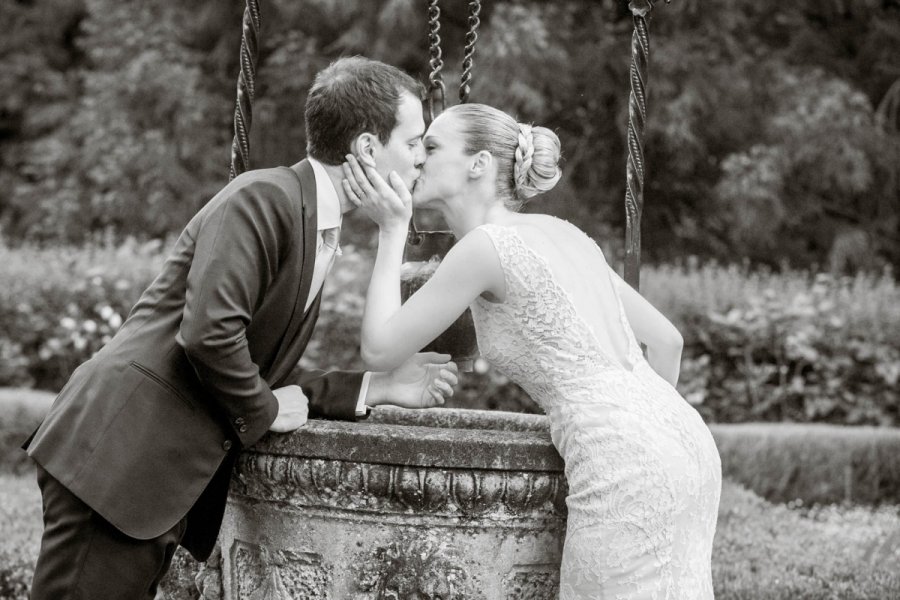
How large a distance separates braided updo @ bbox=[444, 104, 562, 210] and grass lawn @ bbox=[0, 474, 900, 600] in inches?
77.9

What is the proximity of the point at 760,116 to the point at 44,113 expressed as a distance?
8.94 meters

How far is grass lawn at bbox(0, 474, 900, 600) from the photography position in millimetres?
4191

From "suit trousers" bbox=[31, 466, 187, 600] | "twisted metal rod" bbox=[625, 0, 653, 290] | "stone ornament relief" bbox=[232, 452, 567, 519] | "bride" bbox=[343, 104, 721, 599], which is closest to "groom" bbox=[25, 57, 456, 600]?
"suit trousers" bbox=[31, 466, 187, 600]

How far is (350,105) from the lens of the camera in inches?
110

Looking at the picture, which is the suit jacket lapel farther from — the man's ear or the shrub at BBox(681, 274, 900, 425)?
the shrub at BBox(681, 274, 900, 425)

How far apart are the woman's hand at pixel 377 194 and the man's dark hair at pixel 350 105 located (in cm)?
6

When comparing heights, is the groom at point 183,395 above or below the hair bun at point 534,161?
below

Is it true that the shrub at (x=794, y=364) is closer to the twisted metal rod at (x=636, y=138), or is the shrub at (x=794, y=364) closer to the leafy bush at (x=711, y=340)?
the leafy bush at (x=711, y=340)

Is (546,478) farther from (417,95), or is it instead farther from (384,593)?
(417,95)

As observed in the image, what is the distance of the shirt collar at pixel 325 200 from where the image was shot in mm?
2771

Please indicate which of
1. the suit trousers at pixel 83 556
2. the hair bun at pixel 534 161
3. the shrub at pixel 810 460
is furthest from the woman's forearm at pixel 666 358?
the shrub at pixel 810 460

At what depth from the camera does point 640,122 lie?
346cm

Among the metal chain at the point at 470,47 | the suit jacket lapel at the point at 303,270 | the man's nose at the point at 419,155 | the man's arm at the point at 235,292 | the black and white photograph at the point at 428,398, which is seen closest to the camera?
the man's arm at the point at 235,292

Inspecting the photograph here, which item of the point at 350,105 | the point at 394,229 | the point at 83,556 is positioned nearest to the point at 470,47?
the point at 350,105
